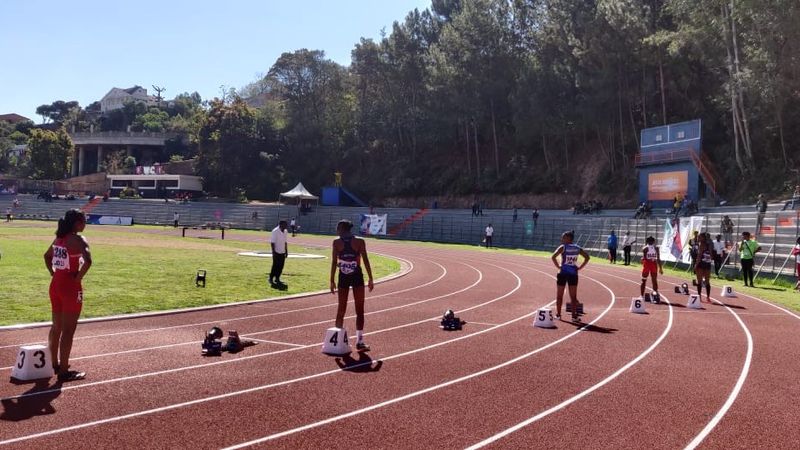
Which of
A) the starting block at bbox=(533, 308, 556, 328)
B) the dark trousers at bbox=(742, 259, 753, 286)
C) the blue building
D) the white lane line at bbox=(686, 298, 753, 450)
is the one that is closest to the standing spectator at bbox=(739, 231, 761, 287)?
the dark trousers at bbox=(742, 259, 753, 286)

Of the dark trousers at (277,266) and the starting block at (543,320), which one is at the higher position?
the dark trousers at (277,266)

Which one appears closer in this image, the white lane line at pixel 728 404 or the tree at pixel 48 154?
the white lane line at pixel 728 404

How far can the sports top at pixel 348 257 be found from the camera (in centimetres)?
935

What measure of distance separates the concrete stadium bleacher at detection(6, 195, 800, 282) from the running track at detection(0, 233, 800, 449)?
42.1ft

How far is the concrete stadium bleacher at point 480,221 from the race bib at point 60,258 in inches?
910

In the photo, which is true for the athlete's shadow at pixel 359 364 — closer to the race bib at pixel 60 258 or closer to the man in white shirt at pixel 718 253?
the race bib at pixel 60 258

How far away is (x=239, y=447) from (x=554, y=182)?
58.7 m

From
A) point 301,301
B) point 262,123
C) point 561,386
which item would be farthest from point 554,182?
point 561,386

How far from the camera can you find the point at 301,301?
47.8 ft

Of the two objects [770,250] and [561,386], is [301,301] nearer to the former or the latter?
[561,386]

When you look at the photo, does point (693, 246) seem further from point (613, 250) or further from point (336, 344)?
point (336, 344)

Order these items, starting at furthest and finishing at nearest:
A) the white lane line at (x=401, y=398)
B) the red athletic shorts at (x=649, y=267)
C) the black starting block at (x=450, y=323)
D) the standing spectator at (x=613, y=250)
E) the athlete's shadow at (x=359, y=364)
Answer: the standing spectator at (x=613, y=250) < the red athletic shorts at (x=649, y=267) < the black starting block at (x=450, y=323) < the athlete's shadow at (x=359, y=364) < the white lane line at (x=401, y=398)

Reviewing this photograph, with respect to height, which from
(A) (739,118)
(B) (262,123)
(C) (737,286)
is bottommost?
(C) (737,286)

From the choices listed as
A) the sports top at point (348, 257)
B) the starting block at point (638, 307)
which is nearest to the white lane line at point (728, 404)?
the starting block at point (638, 307)
